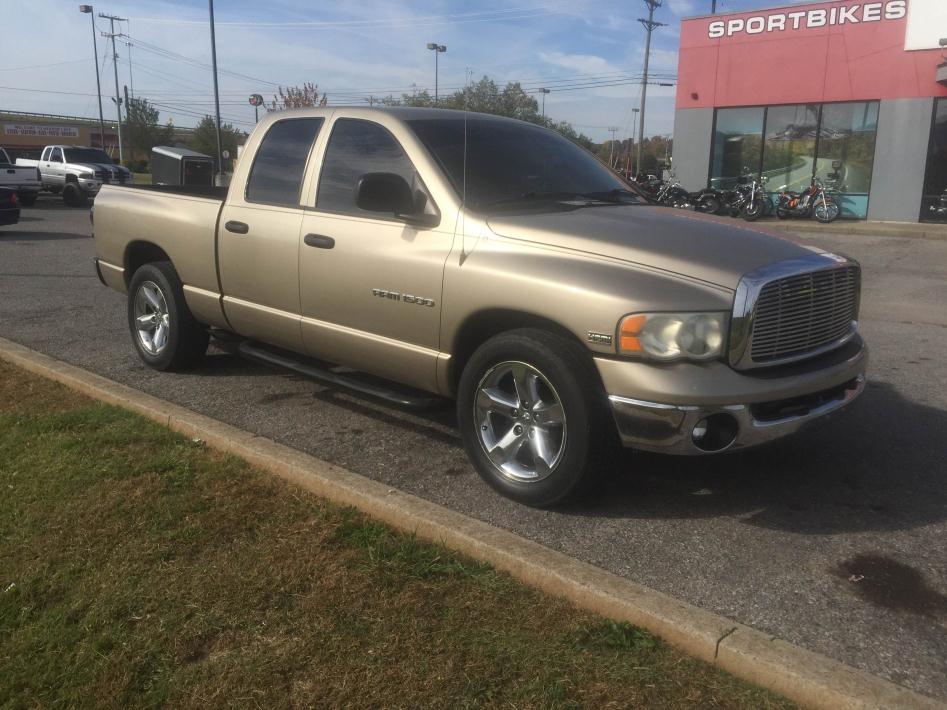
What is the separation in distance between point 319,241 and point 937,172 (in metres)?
21.3

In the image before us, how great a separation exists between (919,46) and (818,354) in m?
21.1

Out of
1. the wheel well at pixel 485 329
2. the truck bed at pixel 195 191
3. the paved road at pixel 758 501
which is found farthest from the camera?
the truck bed at pixel 195 191

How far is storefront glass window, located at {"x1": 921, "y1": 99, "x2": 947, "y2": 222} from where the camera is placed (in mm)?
21000

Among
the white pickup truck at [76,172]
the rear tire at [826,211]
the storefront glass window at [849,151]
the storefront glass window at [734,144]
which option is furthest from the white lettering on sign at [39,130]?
the rear tire at [826,211]

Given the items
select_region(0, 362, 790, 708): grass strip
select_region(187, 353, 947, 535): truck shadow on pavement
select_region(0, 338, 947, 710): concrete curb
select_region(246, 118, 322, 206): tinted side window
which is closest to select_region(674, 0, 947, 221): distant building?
select_region(187, 353, 947, 535): truck shadow on pavement

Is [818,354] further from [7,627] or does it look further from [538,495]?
[7,627]

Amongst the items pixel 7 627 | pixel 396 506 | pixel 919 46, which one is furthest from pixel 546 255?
pixel 919 46

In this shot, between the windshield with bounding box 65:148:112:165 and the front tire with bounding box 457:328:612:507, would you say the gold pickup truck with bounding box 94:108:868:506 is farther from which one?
the windshield with bounding box 65:148:112:165

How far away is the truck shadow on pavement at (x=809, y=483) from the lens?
378cm

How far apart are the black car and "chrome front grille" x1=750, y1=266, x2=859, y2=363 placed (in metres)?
17.3

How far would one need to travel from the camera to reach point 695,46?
24719 mm

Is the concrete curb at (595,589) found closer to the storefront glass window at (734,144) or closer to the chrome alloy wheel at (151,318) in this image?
the chrome alloy wheel at (151,318)

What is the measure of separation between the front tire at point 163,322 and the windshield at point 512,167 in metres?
2.34

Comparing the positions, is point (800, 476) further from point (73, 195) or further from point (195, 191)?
point (73, 195)
